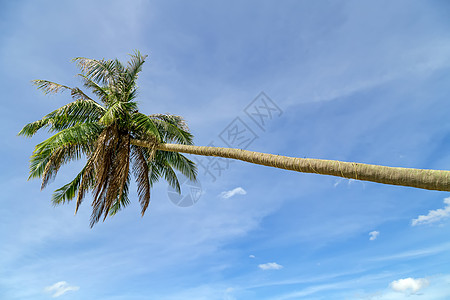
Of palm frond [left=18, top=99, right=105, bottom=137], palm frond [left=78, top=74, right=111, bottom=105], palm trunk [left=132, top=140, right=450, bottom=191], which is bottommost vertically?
palm trunk [left=132, top=140, right=450, bottom=191]

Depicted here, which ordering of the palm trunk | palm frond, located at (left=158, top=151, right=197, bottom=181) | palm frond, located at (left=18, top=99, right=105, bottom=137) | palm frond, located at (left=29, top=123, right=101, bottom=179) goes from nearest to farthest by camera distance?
the palm trunk → palm frond, located at (left=29, top=123, right=101, bottom=179) → palm frond, located at (left=18, top=99, right=105, bottom=137) → palm frond, located at (left=158, top=151, right=197, bottom=181)

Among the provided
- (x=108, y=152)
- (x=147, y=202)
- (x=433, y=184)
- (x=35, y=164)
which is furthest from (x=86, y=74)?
(x=433, y=184)

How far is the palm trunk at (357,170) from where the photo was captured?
3.58m

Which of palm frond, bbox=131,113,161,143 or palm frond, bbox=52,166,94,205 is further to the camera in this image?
palm frond, bbox=52,166,94,205

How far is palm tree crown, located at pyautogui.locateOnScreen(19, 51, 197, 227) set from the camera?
8781 mm

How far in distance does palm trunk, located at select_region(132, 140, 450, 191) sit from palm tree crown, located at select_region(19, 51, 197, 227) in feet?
12.9

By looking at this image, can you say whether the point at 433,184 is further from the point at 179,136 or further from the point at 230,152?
the point at 179,136

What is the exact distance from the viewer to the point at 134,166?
11125 millimetres

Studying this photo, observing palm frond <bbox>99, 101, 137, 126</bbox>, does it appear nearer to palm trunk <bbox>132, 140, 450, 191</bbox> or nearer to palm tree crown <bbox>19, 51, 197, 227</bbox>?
palm tree crown <bbox>19, 51, 197, 227</bbox>

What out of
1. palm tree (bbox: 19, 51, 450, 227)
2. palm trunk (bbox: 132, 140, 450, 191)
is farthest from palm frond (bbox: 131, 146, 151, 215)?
palm trunk (bbox: 132, 140, 450, 191)

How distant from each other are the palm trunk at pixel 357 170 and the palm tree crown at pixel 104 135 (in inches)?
155

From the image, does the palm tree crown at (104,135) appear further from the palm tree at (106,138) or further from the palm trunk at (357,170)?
the palm trunk at (357,170)

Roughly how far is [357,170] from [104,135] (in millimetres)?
7789

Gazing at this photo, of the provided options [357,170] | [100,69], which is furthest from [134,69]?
[357,170]
